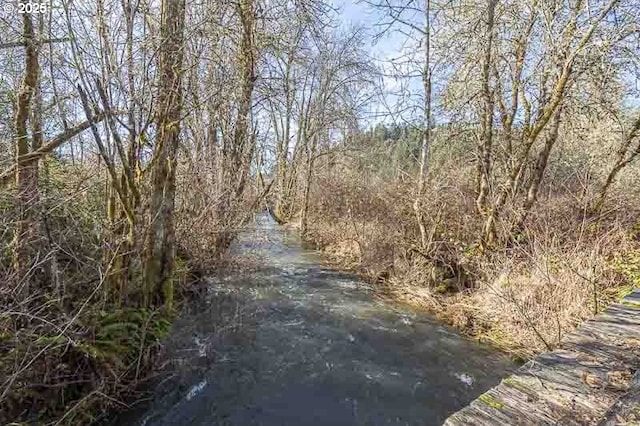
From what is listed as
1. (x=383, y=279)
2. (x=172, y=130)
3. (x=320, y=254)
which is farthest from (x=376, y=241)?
(x=172, y=130)

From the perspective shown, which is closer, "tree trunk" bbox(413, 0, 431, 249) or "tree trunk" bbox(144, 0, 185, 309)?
"tree trunk" bbox(144, 0, 185, 309)

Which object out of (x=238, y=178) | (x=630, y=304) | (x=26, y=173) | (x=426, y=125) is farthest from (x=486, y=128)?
(x=26, y=173)

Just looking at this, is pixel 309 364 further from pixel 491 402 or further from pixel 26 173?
pixel 26 173

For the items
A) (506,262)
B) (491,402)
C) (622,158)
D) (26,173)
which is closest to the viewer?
(491,402)

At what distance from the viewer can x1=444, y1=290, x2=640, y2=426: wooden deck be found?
1926 mm

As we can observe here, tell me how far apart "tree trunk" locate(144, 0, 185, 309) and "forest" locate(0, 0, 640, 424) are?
23 mm

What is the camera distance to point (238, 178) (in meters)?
6.97

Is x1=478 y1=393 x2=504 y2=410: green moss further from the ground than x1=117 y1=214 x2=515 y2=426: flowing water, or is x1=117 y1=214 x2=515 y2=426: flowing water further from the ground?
x1=478 y1=393 x2=504 y2=410: green moss

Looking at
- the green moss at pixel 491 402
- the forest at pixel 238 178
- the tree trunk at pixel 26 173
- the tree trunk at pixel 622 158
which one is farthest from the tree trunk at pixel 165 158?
the tree trunk at pixel 622 158

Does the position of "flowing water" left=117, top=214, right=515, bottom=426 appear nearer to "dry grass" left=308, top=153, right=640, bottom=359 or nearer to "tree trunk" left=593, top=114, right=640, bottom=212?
"dry grass" left=308, top=153, right=640, bottom=359

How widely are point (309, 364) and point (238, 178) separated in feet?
13.0

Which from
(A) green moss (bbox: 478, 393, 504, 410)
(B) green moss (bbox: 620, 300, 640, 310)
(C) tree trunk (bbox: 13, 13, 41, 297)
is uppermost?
(C) tree trunk (bbox: 13, 13, 41, 297)

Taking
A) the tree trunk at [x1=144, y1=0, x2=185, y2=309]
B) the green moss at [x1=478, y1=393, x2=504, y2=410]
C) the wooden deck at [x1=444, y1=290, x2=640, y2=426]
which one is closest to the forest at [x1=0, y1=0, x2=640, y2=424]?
the tree trunk at [x1=144, y1=0, x2=185, y2=309]

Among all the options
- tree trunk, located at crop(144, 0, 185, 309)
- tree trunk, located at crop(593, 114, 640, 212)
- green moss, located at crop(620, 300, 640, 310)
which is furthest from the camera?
tree trunk, located at crop(593, 114, 640, 212)
